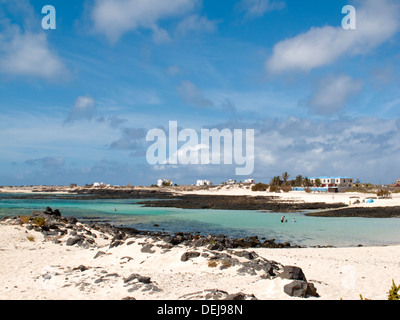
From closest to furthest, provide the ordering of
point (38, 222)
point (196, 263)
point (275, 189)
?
point (196, 263)
point (38, 222)
point (275, 189)

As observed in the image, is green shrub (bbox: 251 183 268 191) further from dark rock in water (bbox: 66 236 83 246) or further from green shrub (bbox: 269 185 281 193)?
dark rock in water (bbox: 66 236 83 246)

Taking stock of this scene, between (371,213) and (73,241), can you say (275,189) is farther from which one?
(73,241)

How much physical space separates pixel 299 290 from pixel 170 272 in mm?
5547

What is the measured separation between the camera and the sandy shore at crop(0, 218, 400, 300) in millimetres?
10570

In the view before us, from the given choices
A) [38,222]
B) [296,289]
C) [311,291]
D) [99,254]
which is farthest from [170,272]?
[38,222]

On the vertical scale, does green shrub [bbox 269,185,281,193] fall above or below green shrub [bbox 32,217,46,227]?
below

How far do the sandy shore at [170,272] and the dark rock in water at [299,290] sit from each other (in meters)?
0.20

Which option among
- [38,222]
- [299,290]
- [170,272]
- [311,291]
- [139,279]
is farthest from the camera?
[38,222]

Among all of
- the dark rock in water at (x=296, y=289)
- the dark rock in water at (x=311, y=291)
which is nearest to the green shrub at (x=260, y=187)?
the dark rock in water at (x=311, y=291)

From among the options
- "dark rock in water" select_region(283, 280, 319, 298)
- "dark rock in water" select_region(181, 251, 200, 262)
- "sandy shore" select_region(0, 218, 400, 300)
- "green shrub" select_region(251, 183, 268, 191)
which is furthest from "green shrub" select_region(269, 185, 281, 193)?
"dark rock in water" select_region(283, 280, 319, 298)

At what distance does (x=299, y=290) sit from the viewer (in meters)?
9.73

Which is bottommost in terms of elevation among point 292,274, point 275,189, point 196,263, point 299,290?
point 275,189

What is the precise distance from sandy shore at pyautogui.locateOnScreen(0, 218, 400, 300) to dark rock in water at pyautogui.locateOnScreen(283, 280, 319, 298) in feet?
0.65
